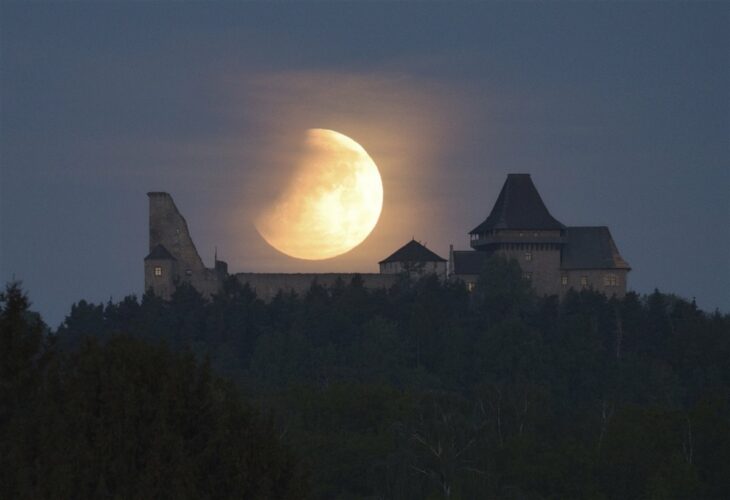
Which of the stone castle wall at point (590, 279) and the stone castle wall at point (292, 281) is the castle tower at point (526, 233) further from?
the stone castle wall at point (292, 281)

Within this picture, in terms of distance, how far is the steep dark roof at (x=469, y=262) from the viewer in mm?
98375

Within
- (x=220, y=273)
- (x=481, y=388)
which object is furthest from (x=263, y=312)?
(x=481, y=388)

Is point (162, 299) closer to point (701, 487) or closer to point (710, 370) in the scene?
point (710, 370)

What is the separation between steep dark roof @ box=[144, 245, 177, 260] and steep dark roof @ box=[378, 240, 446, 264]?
1375 centimetres

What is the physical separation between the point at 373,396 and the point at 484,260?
102 ft

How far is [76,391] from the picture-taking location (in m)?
27.4

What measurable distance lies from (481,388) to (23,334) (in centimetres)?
5157

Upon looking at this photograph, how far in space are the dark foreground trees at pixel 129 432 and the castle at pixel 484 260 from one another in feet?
214

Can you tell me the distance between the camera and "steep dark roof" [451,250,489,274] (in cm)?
9838

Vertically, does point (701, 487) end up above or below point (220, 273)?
below

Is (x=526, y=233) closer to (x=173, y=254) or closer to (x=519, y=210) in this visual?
(x=519, y=210)

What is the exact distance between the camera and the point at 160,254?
9350cm

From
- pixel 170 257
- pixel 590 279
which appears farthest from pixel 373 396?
pixel 590 279

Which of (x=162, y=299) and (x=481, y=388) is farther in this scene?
(x=162, y=299)
